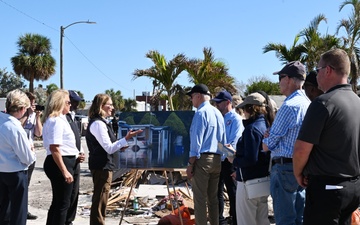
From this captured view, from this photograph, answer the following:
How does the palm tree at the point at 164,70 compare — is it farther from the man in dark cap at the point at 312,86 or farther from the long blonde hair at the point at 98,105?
the man in dark cap at the point at 312,86

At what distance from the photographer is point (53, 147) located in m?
5.56

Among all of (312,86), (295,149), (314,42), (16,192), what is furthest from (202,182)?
(314,42)

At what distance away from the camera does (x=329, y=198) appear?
3.45 meters

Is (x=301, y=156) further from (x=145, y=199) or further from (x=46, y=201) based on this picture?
(x=46, y=201)

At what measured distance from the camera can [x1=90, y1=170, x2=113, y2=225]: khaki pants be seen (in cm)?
606

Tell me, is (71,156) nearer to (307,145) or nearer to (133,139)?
(133,139)

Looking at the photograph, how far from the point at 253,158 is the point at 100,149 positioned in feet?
7.12

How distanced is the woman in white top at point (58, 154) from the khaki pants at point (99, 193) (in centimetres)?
36

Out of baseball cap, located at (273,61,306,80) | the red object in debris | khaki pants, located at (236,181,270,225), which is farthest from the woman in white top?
baseball cap, located at (273,61,306,80)

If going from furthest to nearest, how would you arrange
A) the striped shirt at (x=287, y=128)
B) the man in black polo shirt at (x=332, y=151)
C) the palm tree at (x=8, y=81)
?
the palm tree at (x=8, y=81)
the striped shirt at (x=287, y=128)
the man in black polo shirt at (x=332, y=151)

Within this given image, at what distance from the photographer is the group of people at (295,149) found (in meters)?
3.47

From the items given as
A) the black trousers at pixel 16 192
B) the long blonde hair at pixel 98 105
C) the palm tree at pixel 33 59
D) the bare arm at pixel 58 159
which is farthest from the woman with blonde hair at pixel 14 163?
the palm tree at pixel 33 59

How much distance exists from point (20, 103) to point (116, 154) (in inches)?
65.7

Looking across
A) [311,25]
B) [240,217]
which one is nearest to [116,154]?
[240,217]
